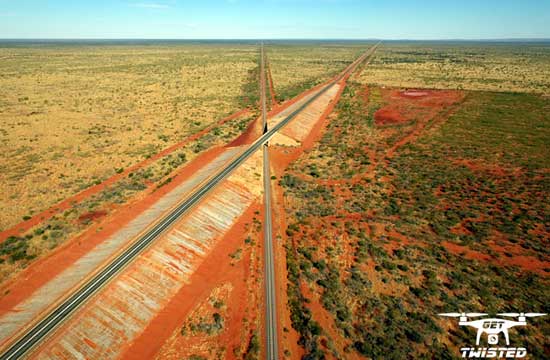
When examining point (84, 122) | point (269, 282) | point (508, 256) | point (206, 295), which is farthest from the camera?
point (84, 122)

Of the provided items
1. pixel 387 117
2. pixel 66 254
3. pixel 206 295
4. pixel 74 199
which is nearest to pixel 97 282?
pixel 66 254

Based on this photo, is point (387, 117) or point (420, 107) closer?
point (387, 117)

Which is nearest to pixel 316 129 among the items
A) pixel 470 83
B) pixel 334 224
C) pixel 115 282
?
pixel 334 224

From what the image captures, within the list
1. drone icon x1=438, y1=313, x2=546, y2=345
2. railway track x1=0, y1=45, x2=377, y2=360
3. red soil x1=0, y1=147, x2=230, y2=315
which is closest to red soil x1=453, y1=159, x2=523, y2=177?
drone icon x1=438, y1=313, x2=546, y2=345

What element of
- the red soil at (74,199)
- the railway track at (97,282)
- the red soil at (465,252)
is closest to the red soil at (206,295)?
the railway track at (97,282)

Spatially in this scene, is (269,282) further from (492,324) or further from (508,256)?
(508,256)

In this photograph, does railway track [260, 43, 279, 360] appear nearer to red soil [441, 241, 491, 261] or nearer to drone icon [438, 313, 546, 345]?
drone icon [438, 313, 546, 345]
